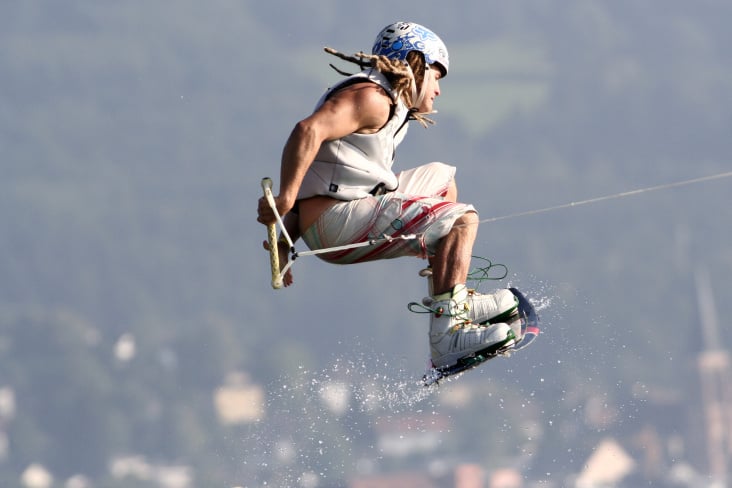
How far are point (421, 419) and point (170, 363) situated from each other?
43.4 m

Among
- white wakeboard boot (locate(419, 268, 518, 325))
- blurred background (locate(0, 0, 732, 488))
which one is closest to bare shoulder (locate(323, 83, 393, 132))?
white wakeboard boot (locate(419, 268, 518, 325))

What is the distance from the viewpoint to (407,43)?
46.1 feet

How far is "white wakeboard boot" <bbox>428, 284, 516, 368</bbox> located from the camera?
1412 cm

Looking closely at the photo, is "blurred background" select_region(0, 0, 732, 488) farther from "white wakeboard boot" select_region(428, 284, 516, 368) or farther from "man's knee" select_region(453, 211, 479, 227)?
"man's knee" select_region(453, 211, 479, 227)

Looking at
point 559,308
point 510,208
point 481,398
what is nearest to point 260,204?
point 559,308

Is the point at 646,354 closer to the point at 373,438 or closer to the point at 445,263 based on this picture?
the point at 373,438

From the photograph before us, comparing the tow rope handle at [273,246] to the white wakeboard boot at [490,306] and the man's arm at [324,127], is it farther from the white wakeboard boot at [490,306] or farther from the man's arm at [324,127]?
the white wakeboard boot at [490,306]

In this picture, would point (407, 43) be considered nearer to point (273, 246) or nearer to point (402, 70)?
point (402, 70)

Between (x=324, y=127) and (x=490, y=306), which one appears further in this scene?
(x=490, y=306)

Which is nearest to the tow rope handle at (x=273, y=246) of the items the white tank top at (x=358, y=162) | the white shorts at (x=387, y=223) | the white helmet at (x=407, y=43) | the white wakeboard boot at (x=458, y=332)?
the white shorts at (x=387, y=223)

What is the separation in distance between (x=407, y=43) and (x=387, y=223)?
4.26ft

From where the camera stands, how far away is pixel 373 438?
319ft

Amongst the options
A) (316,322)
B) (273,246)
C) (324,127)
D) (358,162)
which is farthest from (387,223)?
(316,322)

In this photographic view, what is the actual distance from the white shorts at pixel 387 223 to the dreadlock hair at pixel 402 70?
63cm
